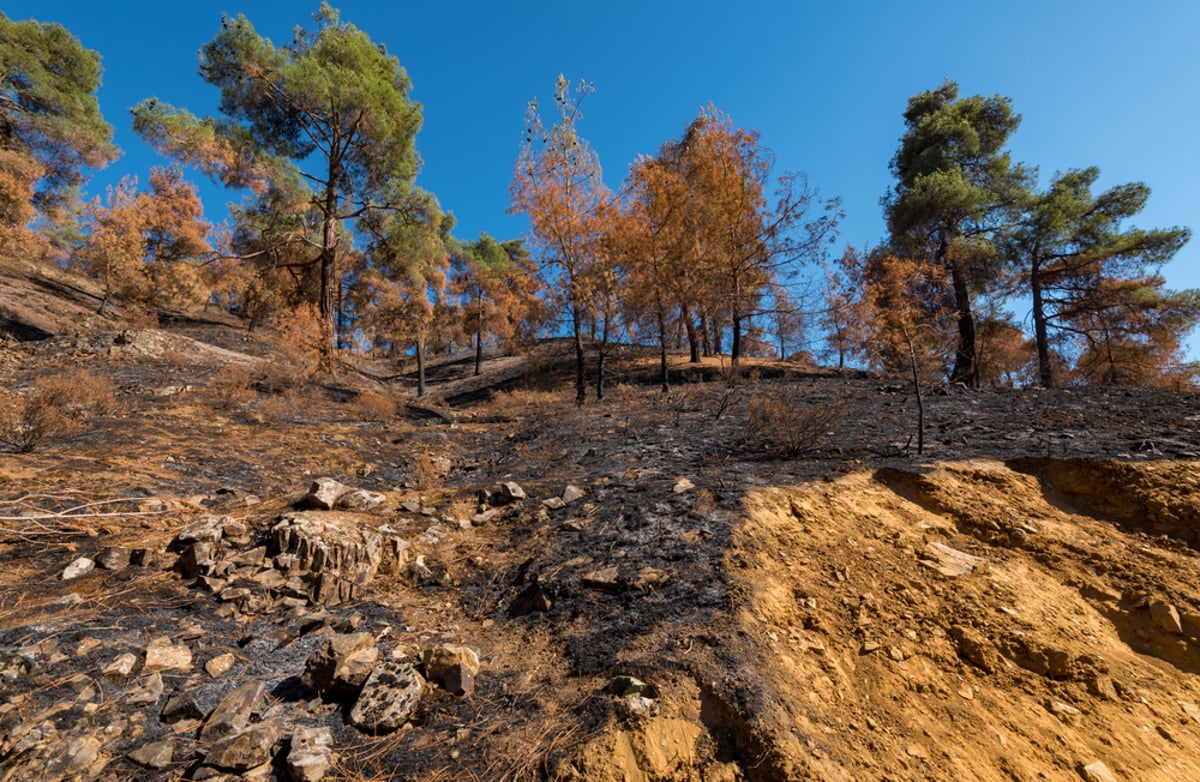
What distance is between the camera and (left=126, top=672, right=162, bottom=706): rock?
2066mm

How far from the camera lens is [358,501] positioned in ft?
14.5

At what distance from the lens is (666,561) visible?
124 inches

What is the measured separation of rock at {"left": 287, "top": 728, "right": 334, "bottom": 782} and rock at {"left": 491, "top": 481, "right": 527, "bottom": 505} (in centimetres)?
277

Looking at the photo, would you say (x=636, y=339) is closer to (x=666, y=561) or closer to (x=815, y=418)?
(x=815, y=418)

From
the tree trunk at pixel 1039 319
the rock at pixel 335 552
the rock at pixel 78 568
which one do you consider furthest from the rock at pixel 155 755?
the tree trunk at pixel 1039 319

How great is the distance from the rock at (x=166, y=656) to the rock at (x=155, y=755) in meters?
0.57

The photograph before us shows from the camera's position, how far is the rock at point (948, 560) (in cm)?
311

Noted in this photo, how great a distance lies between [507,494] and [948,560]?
3.76 meters

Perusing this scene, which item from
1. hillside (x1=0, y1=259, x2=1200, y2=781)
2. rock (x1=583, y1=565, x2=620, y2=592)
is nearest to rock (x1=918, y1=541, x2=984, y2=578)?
hillside (x1=0, y1=259, x2=1200, y2=781)

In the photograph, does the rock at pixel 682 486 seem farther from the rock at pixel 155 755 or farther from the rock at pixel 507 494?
the rock at pixel 155 755

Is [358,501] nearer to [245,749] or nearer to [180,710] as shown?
[180,710]

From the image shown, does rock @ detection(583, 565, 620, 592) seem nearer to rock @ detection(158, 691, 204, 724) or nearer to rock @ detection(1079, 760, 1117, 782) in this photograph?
rock @ detection(158, 691, 204, 724)

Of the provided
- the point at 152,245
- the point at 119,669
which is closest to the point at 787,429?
the point at 119,669

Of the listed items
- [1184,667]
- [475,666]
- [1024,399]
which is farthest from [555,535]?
[1024,399]
